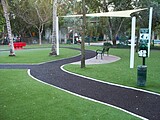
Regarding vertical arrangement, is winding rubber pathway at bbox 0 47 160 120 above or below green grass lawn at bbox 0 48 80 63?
below

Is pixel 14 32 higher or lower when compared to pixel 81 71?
higher

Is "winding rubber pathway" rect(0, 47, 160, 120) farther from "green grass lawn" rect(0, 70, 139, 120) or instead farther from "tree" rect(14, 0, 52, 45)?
"tree" rect(14, 0, 52, 45)

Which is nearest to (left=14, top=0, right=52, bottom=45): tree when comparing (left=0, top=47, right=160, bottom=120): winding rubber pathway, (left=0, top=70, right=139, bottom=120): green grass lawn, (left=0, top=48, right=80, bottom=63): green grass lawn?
(left=0, top=48, right=80, bottom=63): green grass lawn

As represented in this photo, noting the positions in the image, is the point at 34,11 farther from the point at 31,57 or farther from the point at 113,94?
the point at 113,94

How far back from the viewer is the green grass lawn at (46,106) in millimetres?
5051

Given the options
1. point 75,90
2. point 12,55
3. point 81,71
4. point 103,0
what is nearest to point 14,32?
point 103,0

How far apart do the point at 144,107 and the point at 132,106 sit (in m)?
0.32

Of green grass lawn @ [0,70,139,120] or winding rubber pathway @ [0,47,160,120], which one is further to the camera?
winding rubber pathway @ [0,47,160,120]

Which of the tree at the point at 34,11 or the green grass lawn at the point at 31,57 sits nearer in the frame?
the green grass lawn at the point at 31,57

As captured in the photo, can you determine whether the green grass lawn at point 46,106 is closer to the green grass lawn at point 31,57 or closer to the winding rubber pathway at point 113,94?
the winding rubber pathway at point 113,94

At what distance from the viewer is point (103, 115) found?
511 cm

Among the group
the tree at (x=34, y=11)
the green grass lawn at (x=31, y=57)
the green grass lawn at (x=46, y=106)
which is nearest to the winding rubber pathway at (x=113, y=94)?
the green grass lawn at (x=46, y=106)

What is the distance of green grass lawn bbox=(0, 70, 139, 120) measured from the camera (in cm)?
505

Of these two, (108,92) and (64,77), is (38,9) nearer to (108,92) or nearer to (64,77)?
(64,77)
